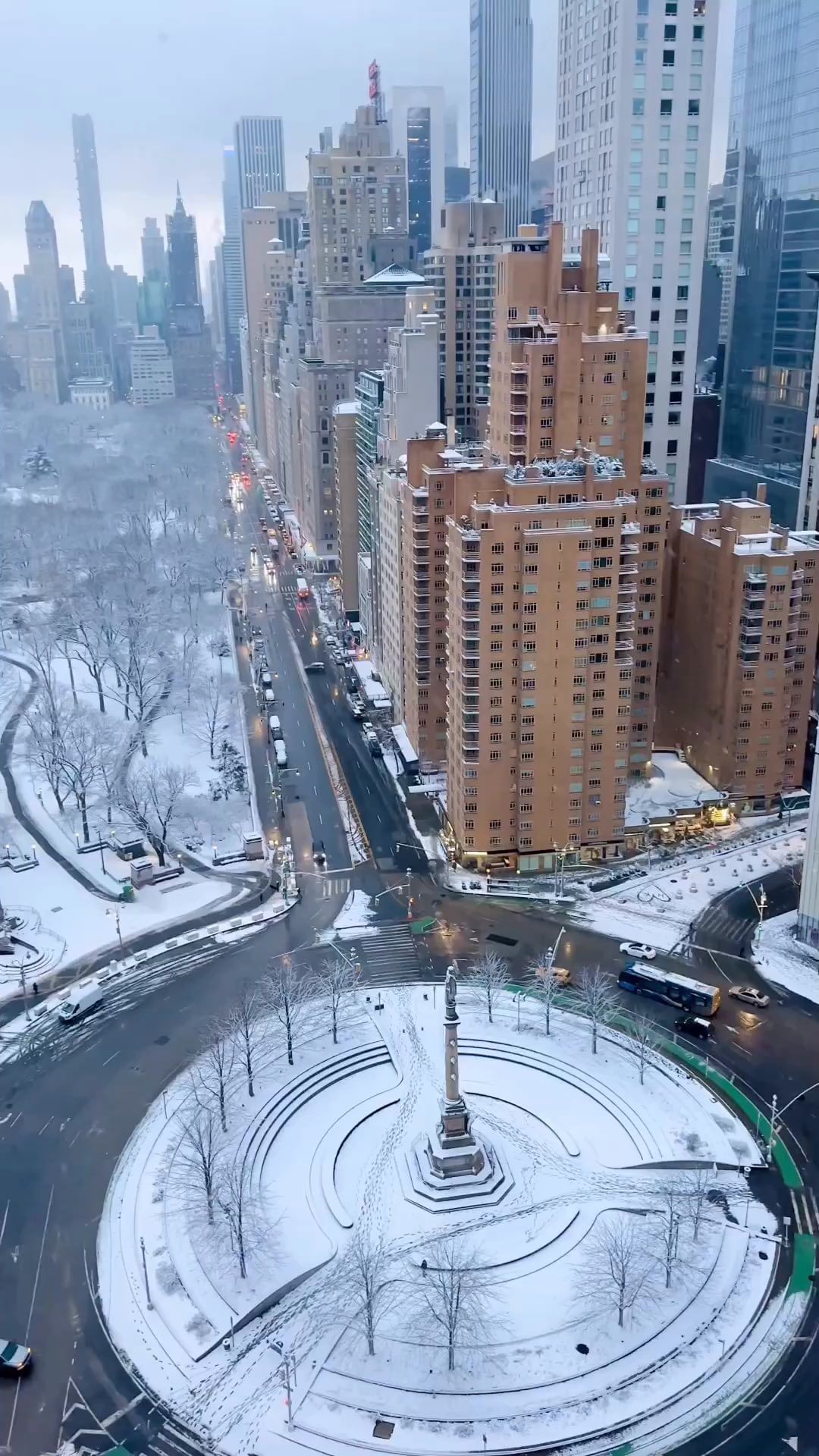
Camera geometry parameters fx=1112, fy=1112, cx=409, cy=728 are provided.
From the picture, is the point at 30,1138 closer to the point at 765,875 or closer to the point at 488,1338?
the point at 488,1338

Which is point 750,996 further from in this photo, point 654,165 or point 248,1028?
point 654,165

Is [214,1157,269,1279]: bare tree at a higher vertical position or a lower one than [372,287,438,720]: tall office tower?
lower

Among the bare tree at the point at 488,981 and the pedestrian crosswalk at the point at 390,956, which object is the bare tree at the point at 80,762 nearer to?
the pedestrian crosswalk at the point at 390,956

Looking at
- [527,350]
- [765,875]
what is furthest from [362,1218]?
[527,350]

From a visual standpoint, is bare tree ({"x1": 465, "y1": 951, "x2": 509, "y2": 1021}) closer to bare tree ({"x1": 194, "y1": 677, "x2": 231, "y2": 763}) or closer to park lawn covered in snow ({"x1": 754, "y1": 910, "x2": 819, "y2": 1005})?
park lawn covered in snow ({"x1": 754, "y1": 910, "x2": 819, "y2": 1005})

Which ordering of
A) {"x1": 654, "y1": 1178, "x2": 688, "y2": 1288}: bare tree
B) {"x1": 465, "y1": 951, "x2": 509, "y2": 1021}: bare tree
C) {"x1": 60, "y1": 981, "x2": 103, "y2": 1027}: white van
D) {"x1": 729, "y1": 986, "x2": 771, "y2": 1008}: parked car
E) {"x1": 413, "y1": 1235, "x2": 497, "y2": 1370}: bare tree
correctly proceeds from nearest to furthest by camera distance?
{"x1": 413, "y1": 1235, "x2": 497, "y2": 1370}: bare tree, {"x1": 654, "y1": 1178, "x2": 688, "y2": 1288}: bare tree, {"x1": 60, "y1": 981, "x2": 103, "y2": 1027}: white van, {"x1": 465, "y1": 951, "x2": 509, "y2": 1021}: bare tree, {"x1": 729, "y1": 986, "x2": 771, "y2": 1008}: parked car

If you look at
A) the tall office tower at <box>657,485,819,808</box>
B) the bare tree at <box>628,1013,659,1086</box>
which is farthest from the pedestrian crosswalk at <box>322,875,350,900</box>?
the tall office tower at <box>657,485,819,808</box>

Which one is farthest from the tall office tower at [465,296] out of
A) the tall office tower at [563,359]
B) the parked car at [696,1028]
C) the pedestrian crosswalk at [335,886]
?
the parked car at [696,1028]
